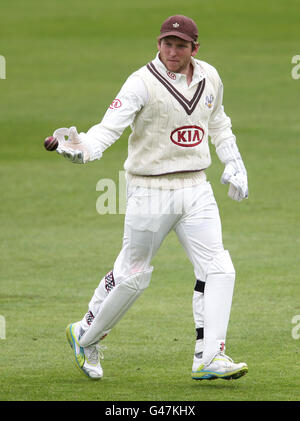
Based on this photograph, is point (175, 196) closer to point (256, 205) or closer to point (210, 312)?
point (210, 312)

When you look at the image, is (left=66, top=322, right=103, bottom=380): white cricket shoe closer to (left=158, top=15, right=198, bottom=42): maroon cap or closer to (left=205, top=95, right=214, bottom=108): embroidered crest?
(left=205, top=95, right=214, bottom=108): embroidered crest

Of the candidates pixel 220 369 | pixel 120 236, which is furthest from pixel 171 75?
pixel 120 236

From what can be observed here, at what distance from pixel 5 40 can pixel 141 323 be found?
73.9ft

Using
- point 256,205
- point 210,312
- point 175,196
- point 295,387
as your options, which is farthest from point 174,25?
point 256,205

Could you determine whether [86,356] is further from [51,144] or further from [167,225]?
[51,144]

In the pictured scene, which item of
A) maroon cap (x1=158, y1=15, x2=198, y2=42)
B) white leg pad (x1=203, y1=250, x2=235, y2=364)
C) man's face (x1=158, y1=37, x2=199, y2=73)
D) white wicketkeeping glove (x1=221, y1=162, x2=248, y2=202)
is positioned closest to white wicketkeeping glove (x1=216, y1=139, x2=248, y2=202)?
white wicketkeeping glove (x1=221, y1=162, x2=248, y2=202)

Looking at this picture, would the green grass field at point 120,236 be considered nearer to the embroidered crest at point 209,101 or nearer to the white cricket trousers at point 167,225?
the white cricket trousers at point 167,225

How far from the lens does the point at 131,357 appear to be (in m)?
7.36

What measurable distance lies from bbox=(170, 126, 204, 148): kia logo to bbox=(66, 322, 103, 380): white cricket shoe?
56.1 inches

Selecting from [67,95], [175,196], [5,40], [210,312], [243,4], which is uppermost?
[243,4]

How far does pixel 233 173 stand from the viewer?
6.80 meters

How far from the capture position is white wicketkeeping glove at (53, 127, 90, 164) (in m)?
5.92

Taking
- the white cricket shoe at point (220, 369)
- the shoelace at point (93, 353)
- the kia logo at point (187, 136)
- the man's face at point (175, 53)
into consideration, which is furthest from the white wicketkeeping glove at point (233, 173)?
the shoelace at point (93, 353)

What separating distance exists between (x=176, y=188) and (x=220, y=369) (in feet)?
3.79
